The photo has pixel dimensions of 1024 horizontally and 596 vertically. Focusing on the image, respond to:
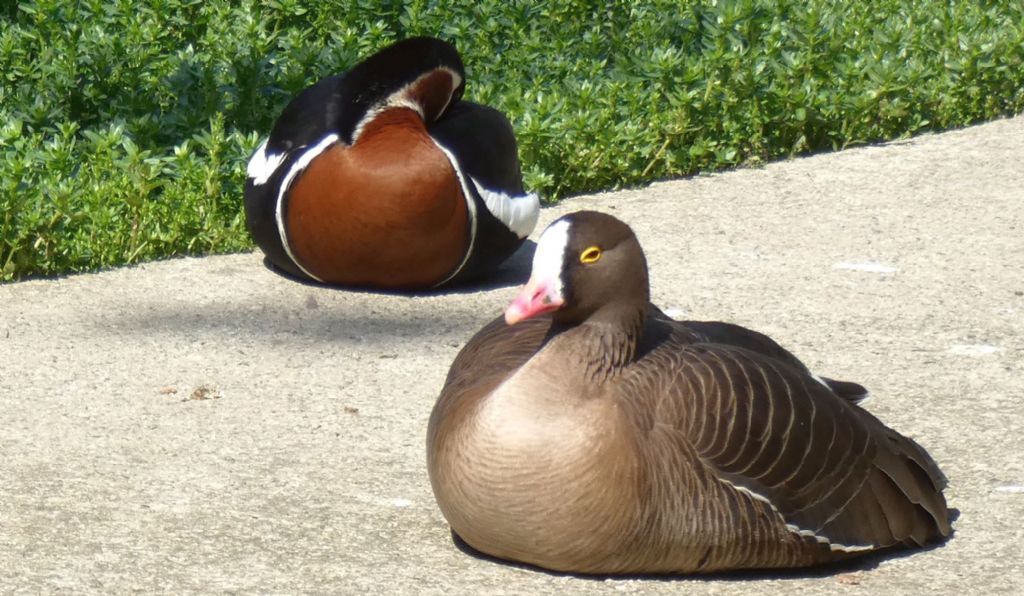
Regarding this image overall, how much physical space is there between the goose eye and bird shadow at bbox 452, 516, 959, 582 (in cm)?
73

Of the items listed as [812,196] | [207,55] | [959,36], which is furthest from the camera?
[959,36]

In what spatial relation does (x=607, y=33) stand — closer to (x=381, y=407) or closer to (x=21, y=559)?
(x=381, y=407)

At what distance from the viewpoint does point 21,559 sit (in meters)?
3.68

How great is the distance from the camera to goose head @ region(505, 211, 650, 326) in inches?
137

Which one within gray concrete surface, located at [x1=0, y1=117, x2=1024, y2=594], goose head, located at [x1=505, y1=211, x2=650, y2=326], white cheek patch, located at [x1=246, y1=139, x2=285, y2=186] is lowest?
gray concrete surface, located at [x1=0, y1=117, x2=1024, y2=594]

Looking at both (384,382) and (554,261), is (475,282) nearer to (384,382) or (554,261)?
(384,382)

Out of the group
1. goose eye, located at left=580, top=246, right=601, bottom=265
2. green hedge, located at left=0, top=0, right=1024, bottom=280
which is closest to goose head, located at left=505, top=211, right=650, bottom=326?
goose eye, located at left=580, top=246, right=601, bottom=265

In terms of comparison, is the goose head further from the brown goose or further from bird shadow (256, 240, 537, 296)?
bird shadow (256, 240, 537, 296)

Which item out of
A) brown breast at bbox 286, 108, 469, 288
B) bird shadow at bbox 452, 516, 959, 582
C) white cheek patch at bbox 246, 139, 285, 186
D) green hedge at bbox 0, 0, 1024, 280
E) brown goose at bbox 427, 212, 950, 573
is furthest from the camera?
green hedge at bbox 0, 0, 1024, 280

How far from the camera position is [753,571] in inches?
147

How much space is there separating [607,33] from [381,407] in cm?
473

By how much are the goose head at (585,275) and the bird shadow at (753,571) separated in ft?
1.94

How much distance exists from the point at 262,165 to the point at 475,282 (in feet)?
3.11

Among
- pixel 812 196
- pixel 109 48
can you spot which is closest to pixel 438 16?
pixel 109 48
